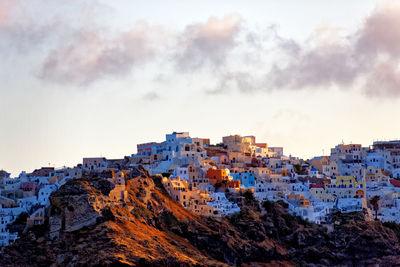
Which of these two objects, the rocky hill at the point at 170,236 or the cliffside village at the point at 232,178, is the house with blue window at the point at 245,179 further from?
the rocky hill at the point at 170,236

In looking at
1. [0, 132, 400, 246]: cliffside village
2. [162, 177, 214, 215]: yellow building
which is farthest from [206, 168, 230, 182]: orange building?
[162, 177, 214, 215]: yellow building

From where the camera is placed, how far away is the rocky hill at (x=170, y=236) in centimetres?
8144

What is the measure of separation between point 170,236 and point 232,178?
19075 mm

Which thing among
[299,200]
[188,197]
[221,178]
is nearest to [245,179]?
[221,178]

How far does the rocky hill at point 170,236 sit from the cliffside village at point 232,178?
195cm

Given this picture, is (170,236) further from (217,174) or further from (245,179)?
(245,179)

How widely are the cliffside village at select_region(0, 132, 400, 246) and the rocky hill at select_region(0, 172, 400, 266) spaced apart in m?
1.95

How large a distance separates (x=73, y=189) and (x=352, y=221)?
3129 cm

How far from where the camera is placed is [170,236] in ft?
294

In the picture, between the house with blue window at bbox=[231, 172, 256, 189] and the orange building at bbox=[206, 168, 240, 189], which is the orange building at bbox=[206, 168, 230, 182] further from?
the house with blue window at bbox=[231, 172, 256, 189]

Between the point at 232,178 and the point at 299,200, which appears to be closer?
the point at 299,200

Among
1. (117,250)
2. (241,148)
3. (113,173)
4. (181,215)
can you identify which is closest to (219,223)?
(181,215)

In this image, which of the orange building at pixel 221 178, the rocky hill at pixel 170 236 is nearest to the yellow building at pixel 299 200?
the rocky hill at pixel 170 236

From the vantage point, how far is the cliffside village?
96.9 m
